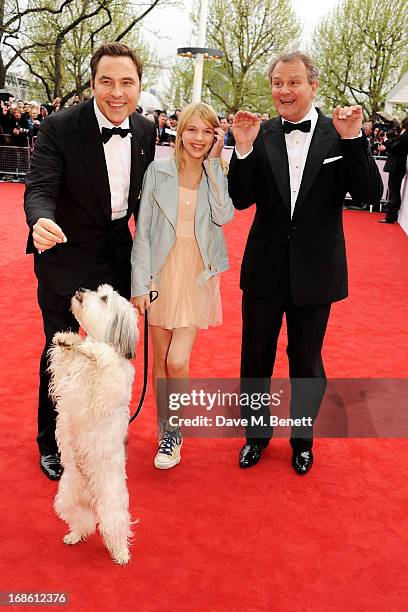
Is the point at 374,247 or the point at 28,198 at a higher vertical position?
the point at 28,198

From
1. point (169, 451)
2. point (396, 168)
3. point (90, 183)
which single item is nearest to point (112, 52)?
point (90, 183)

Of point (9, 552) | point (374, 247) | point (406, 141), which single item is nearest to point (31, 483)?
point (9, 552)

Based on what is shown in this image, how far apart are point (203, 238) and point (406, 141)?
9.77 metres

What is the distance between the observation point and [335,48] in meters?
32.3

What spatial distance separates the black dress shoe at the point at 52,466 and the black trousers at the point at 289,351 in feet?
3.85

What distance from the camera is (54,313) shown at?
10.5 feet

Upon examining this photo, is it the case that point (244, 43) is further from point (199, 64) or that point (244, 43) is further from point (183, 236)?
point (183, 236)

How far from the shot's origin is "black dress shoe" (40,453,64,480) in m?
3.28

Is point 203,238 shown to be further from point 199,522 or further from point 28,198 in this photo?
point 199,522

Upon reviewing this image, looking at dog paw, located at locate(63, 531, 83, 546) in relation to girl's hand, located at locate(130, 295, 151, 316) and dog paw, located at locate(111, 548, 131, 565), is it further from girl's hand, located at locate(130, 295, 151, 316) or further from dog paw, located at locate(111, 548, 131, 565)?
girl's hand, located at locate(130, 295, 151, 316)

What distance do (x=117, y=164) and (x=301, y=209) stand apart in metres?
1.03

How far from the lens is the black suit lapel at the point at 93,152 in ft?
9.75

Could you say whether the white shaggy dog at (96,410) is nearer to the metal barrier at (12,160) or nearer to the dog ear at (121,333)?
the dog ear at (121,333)

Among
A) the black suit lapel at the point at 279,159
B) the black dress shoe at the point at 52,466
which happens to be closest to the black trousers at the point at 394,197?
the black suit lapel at the point at 279,159
